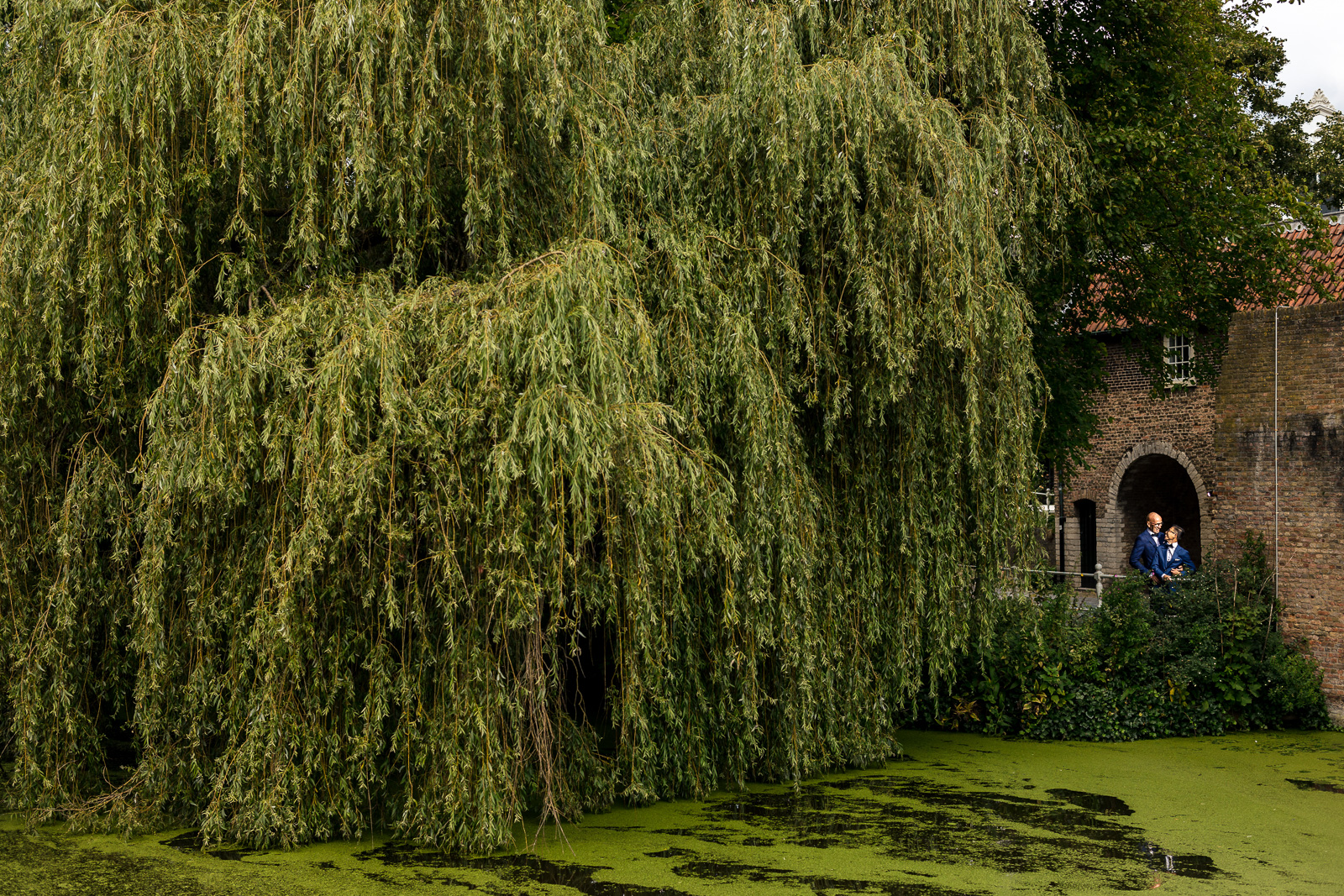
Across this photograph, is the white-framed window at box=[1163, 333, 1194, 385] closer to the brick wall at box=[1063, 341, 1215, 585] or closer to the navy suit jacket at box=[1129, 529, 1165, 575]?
the brick wall at box=[1063, 341, 1215, 585]

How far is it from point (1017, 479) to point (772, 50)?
4.14 meters

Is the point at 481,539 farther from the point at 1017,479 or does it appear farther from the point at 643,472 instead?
the point at 1017,479

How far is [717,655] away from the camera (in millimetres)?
8492

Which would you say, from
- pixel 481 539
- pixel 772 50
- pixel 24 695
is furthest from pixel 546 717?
pixel 772 50

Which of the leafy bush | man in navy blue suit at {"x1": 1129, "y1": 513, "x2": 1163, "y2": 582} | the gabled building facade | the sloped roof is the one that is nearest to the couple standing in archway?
man in navy blue suit at {"x1": 1129, "y1": 513, "x2": 1163, "y2": 582}

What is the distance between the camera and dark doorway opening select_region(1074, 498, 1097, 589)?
2553 centimetres

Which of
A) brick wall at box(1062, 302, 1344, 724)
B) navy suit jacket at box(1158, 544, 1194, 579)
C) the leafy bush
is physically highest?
brick wall at box(1062, 302, 1344, 724)

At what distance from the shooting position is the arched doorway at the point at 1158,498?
23.8 meters

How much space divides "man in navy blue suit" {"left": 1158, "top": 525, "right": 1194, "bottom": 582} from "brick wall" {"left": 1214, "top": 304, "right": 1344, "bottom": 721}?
0.59 metres

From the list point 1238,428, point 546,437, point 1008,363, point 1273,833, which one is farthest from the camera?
point 1238,428

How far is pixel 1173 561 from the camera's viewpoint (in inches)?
539

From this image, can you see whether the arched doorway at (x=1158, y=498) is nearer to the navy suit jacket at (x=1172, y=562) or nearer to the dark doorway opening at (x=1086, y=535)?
the dark doorway opening at (x=1086, y=535)

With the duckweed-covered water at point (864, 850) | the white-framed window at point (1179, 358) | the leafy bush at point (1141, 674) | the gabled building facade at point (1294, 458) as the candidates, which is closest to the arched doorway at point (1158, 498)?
the white-framed window at point (1179, 358)

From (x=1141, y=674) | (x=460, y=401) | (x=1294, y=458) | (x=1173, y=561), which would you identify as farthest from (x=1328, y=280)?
(x=460, y=401)
